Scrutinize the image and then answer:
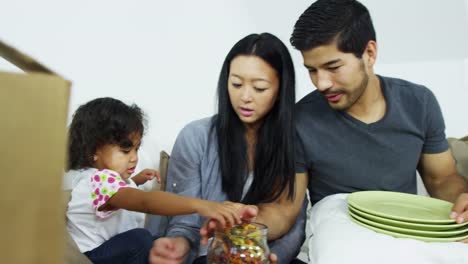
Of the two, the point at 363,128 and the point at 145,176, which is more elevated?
the point at 363,128

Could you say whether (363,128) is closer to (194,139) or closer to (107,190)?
(194,139)

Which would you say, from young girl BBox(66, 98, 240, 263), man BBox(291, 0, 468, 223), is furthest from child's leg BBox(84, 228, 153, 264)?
man BBox(291, 0, 468, 223)

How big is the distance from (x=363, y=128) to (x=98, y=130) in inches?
31.9

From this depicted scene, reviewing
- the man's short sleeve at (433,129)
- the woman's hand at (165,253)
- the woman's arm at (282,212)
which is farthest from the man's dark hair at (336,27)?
the woman's hand at (165,253)

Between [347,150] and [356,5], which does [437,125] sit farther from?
[356,5]

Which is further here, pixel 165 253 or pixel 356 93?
pixel 356 93

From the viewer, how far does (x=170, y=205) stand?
1.14 metres

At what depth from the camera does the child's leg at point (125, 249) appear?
1279mm

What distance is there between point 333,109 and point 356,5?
32 cm

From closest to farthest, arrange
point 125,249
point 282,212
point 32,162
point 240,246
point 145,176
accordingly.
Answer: point 32,162 < point 240,246 < point 125,249 < point 282,212 < point 145,176

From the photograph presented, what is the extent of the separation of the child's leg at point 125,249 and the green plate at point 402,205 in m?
0.56

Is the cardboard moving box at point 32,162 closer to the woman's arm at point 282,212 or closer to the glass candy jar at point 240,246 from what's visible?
the glass candy jar at point 240,246

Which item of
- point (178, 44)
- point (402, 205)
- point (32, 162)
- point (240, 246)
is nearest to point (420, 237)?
point (402, 205)

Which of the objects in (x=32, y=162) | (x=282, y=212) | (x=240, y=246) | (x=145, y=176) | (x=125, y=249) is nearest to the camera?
(x=32, y=162)
